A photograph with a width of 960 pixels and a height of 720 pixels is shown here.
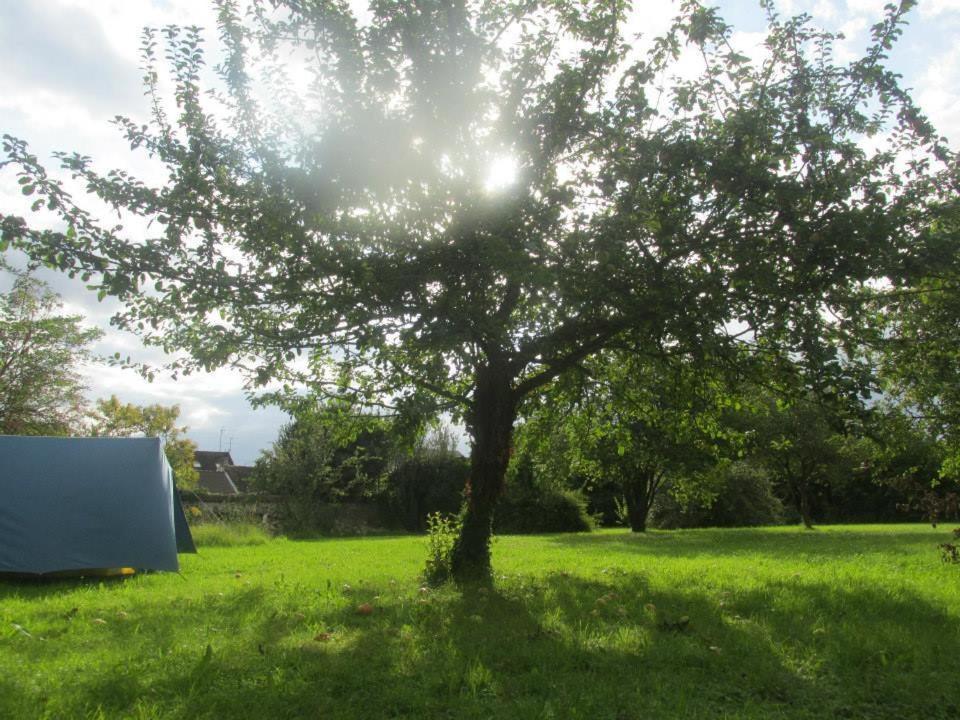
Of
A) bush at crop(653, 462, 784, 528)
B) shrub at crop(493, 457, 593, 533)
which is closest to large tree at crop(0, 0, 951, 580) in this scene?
shrub at crop(493, 457, 593, 533)

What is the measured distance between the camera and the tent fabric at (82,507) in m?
10.3

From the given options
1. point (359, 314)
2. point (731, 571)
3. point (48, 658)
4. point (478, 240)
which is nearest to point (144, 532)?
point (48, 658)

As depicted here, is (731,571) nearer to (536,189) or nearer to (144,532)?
(536,189)

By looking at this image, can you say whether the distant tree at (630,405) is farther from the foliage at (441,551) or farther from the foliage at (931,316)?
the foliage at (441,551)

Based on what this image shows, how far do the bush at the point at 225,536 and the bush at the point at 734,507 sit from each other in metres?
24.3

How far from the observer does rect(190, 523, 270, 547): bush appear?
63.0ft

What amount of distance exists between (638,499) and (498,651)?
26588 millimetres

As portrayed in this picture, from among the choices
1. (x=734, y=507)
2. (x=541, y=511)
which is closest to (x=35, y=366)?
(x=541, y=511)

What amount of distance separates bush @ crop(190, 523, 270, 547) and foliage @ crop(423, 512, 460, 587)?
12.3m

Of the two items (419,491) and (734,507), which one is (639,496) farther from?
(419,491)

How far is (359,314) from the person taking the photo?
256 inches

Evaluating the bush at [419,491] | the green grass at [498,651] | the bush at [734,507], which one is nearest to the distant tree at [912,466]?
the green grass at [498,651]

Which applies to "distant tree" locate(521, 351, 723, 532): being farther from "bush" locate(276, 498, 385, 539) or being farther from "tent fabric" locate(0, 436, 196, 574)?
"bush" locate(276, 498, 385, 539)

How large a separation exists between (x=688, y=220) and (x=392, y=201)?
308cm
